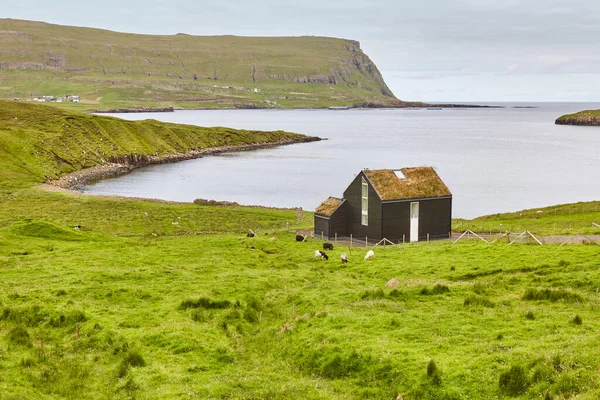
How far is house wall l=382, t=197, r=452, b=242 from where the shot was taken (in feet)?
190

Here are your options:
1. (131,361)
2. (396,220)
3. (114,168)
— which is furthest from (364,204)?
(114,168)

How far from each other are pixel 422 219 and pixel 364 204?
588 cm

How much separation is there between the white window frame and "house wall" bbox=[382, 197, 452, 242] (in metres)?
2.58

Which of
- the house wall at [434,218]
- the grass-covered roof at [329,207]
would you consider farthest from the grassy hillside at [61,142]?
the house wall at [434,218]

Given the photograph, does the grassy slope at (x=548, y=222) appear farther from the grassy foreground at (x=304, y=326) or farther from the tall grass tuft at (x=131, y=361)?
the tall grass tuft at (x=131, y=361)

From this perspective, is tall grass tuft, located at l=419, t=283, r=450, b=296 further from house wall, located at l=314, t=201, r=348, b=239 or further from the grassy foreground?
house wall, located at l=314, t=201, r=348, b=239

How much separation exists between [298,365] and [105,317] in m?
11.0

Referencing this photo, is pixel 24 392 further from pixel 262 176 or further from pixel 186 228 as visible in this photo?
pixel 262 176

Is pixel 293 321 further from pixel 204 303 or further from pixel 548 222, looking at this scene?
pixel 548 222

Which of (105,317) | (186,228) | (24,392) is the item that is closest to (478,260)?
(105,317)

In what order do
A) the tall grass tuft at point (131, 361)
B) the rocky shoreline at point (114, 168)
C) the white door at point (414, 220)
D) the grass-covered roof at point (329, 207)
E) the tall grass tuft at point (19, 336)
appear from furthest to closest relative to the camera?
the rocky shoreline at point (114, 168) < the grass-covered roof at point (329, 207) < the white door at point (414, 220) < the tall grass tuft at point (19, 336) < the tall grass tuft at point (131, 361)

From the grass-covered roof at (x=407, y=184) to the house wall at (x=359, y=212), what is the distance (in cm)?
85

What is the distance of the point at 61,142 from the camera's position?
15038cm

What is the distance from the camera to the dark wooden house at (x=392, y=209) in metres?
58.1
